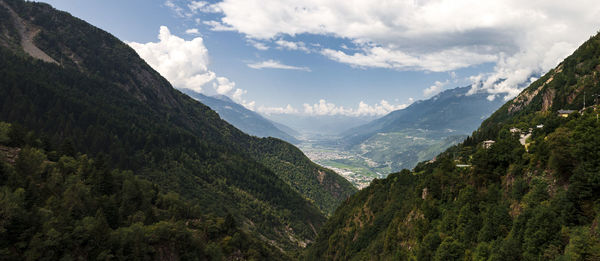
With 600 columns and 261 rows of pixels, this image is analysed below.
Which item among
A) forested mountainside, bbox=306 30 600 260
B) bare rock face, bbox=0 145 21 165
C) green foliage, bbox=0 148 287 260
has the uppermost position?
forested mountainside, bbox=306 30 600 260

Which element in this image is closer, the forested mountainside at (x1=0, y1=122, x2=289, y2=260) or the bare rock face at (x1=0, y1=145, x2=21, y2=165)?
the forested mountainside at (x1=0, y1=122, x2=289, y2=260)

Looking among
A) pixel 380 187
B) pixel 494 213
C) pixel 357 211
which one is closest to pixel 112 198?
pixel 494 213

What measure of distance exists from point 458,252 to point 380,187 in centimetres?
8363

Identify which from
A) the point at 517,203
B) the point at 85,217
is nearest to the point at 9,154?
the point at 85,217

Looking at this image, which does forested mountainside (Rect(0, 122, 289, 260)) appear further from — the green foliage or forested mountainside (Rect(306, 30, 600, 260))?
forested mountainside (Rect(306, 30, 600, 260))

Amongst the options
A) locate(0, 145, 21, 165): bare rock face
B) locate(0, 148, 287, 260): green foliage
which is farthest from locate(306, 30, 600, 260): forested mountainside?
locate(0, 145, 21, 165): bare rock face

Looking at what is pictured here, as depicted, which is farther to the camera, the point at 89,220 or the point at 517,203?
the point at 89,220

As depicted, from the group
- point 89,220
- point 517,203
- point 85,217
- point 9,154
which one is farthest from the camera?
point 9,154

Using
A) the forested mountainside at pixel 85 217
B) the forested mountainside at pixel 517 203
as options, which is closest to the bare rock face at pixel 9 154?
the forested mountainside at pixel 85 217

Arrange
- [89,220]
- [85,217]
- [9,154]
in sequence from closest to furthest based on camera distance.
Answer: [89,220]
[85,217]
[9,154]

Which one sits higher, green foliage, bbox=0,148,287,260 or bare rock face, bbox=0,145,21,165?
bare rock face, bbox=0,145,21,165

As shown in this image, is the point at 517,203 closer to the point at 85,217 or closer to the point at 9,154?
the point at 85,217

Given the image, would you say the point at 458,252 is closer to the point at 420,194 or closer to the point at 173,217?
the point at 420,194

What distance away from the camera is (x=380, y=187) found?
424 feet
